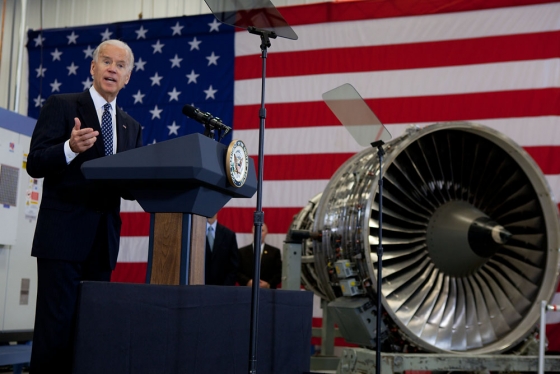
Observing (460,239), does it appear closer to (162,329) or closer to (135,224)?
(162,329)

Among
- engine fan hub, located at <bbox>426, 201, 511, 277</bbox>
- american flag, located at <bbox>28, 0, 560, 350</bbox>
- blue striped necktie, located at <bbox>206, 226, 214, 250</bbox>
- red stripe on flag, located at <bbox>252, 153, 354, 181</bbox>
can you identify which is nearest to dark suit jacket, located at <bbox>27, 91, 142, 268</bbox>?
engine fan hub, located at <bbox>426, 201, 511, 277</bbox>

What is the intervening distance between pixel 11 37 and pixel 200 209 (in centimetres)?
588

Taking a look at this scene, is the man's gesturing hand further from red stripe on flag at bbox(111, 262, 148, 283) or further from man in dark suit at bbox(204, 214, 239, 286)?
red stripe on flag at bbox(111, 262, 148, 283)

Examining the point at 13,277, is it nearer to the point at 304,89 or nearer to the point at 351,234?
the point at 351,234

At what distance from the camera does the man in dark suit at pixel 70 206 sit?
1.63 metres

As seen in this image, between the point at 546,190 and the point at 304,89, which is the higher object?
the point at 304,89

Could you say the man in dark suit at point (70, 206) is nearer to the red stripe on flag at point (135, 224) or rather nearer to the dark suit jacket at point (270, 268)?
the dark suit jacket at point (270, 268)

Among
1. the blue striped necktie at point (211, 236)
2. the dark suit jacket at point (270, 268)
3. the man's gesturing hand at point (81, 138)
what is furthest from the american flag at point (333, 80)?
the man's gesturing hand at point (81, 138)

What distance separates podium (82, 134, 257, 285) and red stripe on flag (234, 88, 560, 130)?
12.9 feet

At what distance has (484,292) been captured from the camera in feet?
11.5

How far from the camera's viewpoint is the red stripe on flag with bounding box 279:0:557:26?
523 centimetres

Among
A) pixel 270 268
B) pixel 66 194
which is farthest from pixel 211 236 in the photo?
pixel 66 194

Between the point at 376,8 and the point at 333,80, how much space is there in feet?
2.42

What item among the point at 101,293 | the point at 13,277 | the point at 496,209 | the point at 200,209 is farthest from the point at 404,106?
the point at 101,293
